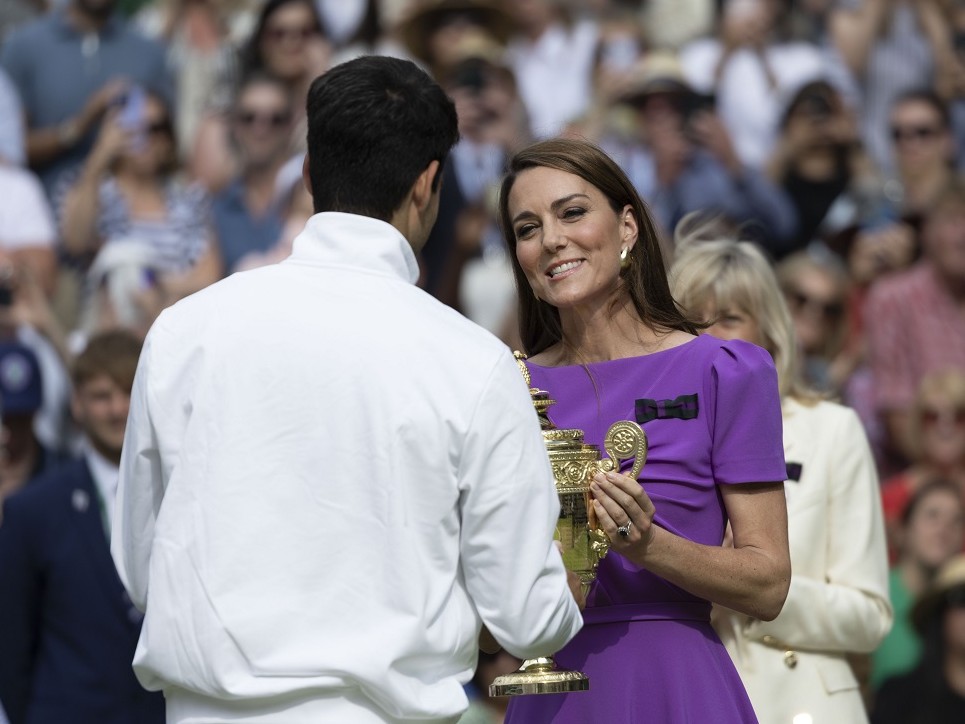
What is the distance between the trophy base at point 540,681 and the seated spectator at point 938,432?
4.93 m

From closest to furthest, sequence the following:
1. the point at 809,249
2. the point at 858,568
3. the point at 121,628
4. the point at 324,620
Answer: the point at 324,620 < the point at 858,568 < the point at 121,628 < the point at 809,249

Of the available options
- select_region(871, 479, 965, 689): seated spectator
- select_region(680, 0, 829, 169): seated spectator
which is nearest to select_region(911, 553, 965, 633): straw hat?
select_region(871, 479, 965, 689): seated spectator

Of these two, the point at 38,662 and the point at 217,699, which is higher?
the point at 217,699

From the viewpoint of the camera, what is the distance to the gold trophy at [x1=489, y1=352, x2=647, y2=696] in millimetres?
3236

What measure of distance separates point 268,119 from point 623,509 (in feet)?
20.8

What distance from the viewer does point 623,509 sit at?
3.22 metres

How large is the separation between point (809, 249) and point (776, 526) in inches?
244

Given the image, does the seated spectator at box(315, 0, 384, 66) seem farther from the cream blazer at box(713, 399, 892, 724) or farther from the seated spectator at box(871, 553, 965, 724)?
the cream blazer at box(713, 399, 892, 724)

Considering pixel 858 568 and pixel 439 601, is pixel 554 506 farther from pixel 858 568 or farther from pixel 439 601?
pixel 858 568

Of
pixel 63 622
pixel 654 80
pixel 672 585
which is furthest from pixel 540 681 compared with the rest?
pixel 654 80

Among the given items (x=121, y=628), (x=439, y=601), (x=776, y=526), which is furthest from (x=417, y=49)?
(x=439, y=601)

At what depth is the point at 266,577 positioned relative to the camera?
2.67 meters

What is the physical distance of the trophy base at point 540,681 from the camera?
322cm

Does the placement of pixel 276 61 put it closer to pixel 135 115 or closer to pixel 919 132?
pixel 135 115
